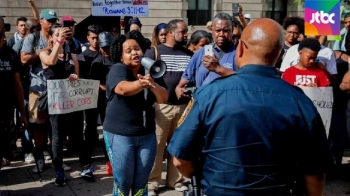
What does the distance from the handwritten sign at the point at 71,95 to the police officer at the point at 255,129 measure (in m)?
3.42

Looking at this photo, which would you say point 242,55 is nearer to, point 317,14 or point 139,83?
point 139,83

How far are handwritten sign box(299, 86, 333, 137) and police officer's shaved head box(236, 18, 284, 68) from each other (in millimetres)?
3140

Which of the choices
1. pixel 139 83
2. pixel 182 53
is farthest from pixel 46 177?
pixel 139 83

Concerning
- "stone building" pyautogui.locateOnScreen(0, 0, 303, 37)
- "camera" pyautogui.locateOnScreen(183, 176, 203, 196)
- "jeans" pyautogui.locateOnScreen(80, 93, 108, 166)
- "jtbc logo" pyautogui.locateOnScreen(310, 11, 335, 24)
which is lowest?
"jeans" pyautogui.locateOnScreen(80, 93, 108, 166)

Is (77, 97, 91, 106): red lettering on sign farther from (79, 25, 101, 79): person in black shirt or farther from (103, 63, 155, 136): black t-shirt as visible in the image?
(103, 63, 155, 136): black t-shirt

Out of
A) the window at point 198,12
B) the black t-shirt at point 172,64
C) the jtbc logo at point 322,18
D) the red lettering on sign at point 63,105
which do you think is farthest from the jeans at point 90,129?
the window at point 198,12

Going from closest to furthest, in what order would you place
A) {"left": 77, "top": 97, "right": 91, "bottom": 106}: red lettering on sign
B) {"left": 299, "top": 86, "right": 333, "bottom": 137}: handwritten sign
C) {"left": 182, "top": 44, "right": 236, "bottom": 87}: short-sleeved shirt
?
{"left": 182, "top": 44, "right": 236, "bottom": 87}: short-sleeved shirt < {"left": 299, "top": 86, "right": 333, "bottom": 137}: handwritten sign < {"left": 77, "top": 97, "right": 91, "bottom": 106}: red lettering on sign

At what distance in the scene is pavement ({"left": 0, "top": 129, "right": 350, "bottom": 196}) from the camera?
5.31 m

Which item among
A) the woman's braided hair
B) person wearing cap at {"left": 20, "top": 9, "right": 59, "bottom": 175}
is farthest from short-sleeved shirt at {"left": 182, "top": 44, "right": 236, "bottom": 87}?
person wearing cap at {"left": 20, "top": 9, "right": 59, "bottom": 175}

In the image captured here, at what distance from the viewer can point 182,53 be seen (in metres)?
5.26

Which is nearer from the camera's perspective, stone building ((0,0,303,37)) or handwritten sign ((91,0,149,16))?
handwritten sign ((91,0,149,16))

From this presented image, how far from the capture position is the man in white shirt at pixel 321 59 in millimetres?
5410

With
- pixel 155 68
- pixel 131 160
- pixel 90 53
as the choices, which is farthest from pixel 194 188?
pixel 90 53

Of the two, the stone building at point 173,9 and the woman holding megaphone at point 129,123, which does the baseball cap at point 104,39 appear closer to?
the woman holding megaphone at point 129,123
